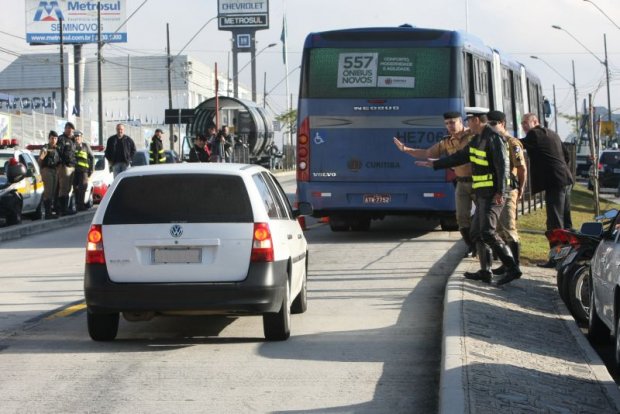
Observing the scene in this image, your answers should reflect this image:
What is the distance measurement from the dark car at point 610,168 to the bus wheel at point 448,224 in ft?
103

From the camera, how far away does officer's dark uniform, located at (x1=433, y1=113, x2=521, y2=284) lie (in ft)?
43.6

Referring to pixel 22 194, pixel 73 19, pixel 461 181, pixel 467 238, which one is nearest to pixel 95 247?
pixel 461 181

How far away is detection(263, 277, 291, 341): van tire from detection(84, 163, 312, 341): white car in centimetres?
2

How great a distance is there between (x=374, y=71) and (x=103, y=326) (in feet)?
35.7

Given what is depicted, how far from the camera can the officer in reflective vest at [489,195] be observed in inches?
523

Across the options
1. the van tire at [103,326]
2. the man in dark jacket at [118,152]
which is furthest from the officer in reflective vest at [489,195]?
the man in dark jacket at [118,152]

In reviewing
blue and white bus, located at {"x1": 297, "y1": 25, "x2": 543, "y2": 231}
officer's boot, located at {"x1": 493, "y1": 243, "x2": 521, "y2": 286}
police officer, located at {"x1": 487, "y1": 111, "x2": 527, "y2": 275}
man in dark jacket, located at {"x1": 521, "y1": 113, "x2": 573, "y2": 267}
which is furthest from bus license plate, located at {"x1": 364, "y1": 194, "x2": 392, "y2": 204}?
officer's boot, located at {"x1": 493, "y1": 243, "x2": 521, "y2": 286}

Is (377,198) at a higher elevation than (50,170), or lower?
lower

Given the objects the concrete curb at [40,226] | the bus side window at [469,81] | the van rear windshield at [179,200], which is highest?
the bus side window at [469,81]

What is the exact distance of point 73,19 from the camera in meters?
99.7

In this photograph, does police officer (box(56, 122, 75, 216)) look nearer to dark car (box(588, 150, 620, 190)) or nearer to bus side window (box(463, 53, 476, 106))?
bus side window (box(463, 53, 476, 106))

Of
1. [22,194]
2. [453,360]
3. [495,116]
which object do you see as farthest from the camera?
[22,194]

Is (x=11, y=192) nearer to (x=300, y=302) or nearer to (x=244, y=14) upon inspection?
(x=300, y=302)

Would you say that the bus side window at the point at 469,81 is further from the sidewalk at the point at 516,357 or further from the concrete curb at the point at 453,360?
the concrete curb at the point at 453,360
